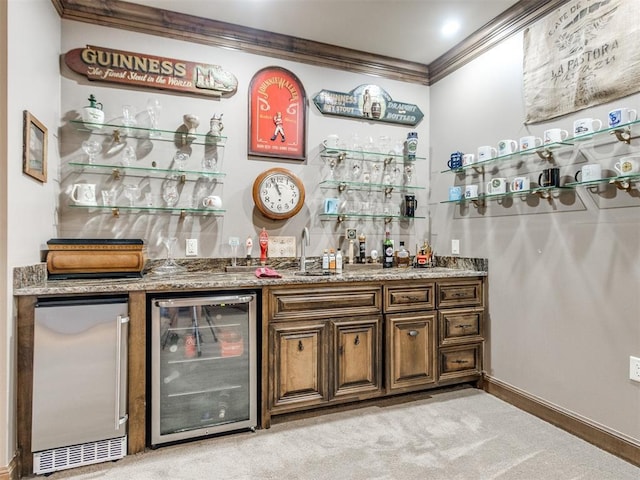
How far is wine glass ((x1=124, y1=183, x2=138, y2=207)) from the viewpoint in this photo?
262 centimetres

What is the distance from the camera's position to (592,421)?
2131 millimetres

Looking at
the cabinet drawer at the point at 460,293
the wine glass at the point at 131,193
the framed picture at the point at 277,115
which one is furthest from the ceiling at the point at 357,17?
the cabinet drawer at the point at 460,293

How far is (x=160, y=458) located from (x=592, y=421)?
95.1 inches

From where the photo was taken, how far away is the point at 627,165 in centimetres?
191

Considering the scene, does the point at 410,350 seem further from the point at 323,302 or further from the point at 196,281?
the point at 196,281

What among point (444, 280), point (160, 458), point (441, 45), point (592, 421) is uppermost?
point (441, 45)

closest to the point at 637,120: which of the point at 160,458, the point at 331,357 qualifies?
the point at 331,357

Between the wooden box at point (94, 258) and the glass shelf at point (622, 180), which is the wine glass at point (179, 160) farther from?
the glass shelf at point (622, 180)

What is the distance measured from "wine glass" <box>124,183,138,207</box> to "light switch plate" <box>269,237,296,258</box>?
1026 millimetres

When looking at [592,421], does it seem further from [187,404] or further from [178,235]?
[178,235]

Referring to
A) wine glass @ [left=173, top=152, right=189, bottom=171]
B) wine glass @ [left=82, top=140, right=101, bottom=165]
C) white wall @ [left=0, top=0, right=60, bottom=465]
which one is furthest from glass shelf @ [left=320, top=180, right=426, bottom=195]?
white wall @ [left=0, top=0, right=60, bottom=465]

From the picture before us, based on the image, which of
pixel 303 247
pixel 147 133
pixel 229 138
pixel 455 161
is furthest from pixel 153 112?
pixel 455 161

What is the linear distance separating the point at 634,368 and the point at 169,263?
9.38 feet

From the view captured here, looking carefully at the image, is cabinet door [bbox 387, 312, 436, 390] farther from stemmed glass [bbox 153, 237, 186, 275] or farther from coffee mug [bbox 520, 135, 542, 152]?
stemmed glass [bbox 153, 237, 186, 275]
